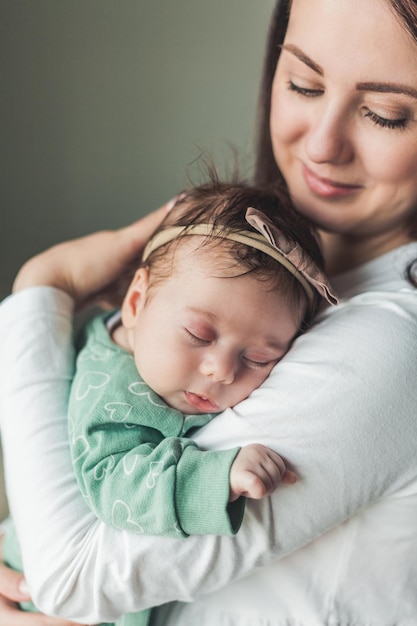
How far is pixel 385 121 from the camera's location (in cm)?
121

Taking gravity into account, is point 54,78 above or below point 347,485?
above

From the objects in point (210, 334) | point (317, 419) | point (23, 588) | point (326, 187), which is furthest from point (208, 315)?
point (23, 588)

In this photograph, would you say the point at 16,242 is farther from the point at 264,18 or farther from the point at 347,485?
the point at 347,485

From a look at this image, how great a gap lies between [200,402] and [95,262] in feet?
1.58

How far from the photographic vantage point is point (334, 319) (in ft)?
3.72

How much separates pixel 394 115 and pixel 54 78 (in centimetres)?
110

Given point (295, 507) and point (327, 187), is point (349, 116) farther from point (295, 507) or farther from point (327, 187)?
point (295, 507)

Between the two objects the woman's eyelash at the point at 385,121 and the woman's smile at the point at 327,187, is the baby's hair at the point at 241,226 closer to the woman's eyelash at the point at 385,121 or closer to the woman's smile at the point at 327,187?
the woman's smile at the point at 327,187

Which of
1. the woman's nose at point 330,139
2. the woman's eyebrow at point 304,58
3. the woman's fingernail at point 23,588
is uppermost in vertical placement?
the woman's eyebrow at point 304,58

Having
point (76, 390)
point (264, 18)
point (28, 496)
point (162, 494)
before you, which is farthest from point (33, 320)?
point (264, 18)

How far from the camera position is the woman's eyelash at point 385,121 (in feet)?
3.96

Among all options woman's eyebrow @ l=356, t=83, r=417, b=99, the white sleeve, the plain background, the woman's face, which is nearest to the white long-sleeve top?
the white sleeve

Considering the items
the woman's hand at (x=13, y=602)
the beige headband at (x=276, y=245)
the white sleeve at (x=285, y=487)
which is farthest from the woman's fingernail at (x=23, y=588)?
the beige headband at (x=276, y=245)

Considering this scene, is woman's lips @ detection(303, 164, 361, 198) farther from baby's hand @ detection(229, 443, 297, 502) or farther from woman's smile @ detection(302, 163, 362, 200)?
baby's hand @ detection(229, 443, 297, 502)
